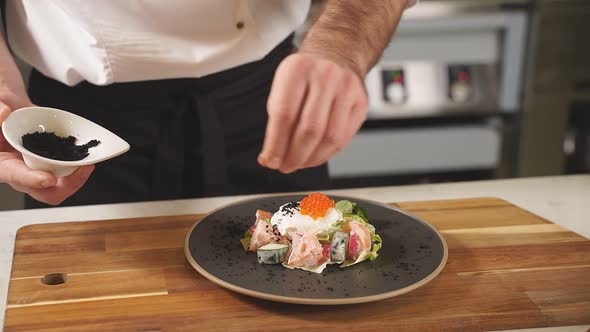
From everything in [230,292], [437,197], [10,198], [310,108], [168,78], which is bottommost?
[10,198]

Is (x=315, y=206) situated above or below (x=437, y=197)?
above

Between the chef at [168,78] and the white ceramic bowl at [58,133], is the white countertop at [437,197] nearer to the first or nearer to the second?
the chef at [168,78]

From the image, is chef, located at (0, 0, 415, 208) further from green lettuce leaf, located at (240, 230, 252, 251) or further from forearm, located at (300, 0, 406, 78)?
green lettuce leaf, located at (240, 230, 252, 251)

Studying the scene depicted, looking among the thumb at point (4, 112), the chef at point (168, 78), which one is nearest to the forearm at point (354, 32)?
the chef at point (168, 78)

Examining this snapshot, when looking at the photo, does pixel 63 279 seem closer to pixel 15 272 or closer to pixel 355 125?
pixel 15 272

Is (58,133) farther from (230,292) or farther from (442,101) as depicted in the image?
(442,101)

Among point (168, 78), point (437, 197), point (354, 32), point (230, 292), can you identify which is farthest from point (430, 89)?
point (230, 292)

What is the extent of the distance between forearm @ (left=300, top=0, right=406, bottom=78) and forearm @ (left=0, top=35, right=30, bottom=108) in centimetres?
47

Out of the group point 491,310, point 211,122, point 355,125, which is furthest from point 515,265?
point 211,122

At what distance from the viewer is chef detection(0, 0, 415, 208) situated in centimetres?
124

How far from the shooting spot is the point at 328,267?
968 mm

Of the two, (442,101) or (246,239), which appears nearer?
(246,239)

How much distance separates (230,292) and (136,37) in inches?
20.7

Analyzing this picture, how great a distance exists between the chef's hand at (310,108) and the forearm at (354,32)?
0.05 metres
